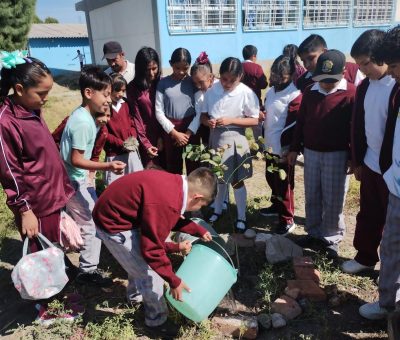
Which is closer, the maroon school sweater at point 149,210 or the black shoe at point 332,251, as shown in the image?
the maroon school sweater at point 149,210

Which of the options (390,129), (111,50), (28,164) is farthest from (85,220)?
(390,129)

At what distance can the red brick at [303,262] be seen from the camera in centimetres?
295

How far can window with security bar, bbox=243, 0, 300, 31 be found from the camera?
12.1 m

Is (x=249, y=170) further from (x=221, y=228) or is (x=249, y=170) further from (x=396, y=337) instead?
(x=396, y=337)

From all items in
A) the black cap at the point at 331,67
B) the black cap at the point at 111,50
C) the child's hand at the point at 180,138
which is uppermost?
the black cap at the point at 111,50

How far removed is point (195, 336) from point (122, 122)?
1.89 metres

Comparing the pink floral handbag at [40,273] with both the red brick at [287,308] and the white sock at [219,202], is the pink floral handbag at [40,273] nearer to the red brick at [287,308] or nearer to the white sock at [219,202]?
the red brick at [287,308]

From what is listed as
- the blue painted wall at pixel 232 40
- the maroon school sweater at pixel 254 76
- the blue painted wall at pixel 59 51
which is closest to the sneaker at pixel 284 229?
the maroon school sweater at pixel 254 76

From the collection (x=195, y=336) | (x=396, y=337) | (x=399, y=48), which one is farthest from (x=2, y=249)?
(x=399, y=48)

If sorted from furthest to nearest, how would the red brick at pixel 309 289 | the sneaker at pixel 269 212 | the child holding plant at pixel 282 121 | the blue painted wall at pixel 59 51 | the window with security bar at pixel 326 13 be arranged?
the blue painted wall at pixel 59 51
the window with security bar at pixel 326 13
the sneaker at pixel 269 212
the child holding plant at pixel 282 121
the red brick at pixel 309 289

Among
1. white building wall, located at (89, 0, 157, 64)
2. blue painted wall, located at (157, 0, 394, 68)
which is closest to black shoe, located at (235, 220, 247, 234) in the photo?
blue painted wall, located at (157, 0, 394, 68)

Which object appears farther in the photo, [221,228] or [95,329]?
[221,228]

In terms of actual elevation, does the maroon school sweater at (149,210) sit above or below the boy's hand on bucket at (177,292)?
above

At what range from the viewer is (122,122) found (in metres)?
3.33
